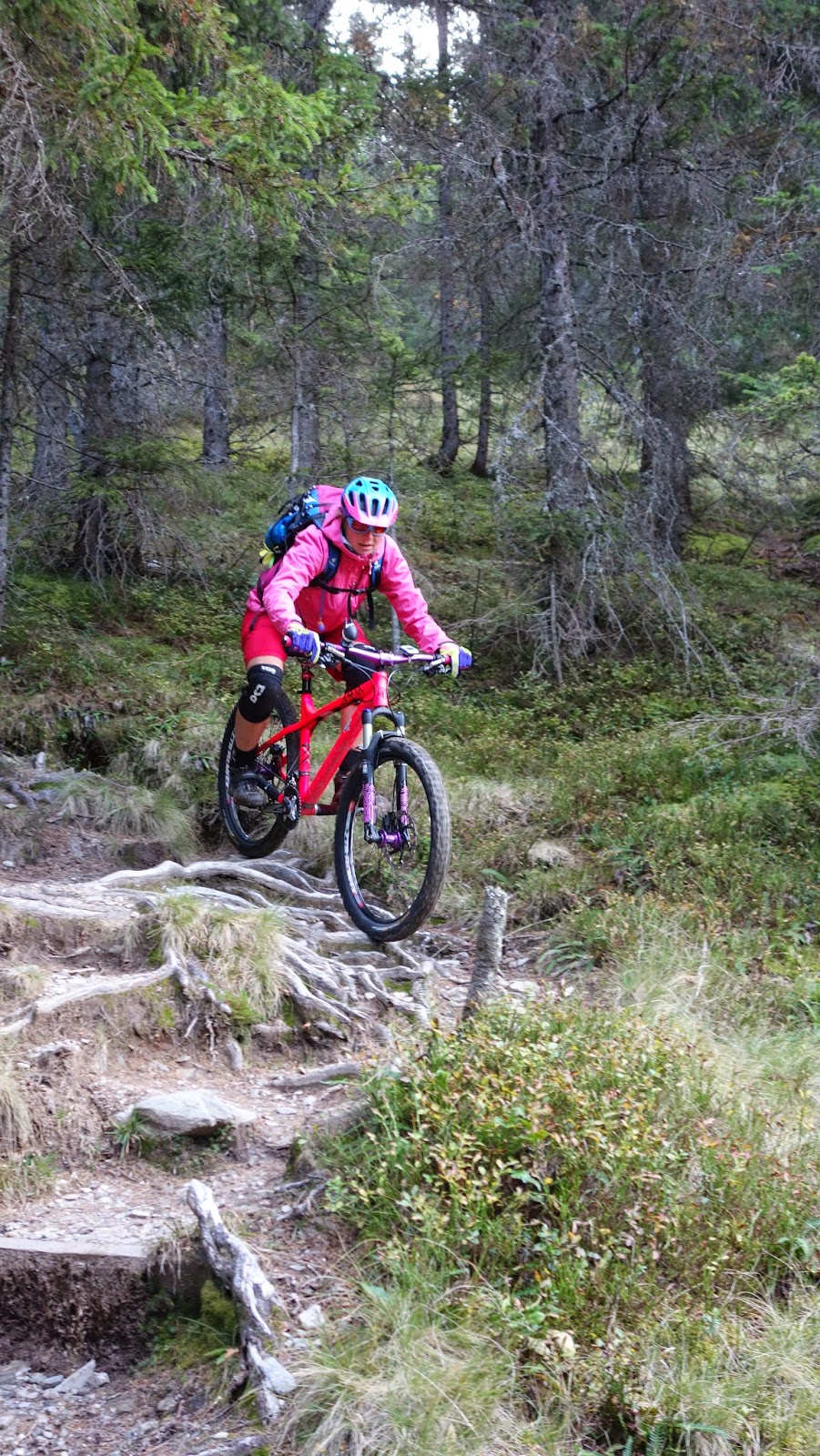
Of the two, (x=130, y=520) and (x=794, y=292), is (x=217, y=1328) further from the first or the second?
(x=794, y=292)

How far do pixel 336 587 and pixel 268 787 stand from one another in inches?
56.7

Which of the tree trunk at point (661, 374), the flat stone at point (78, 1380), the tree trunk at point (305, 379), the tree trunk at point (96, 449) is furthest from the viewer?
the tree trunk at point (661, 374)

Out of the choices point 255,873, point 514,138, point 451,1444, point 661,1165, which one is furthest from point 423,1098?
point 514,138

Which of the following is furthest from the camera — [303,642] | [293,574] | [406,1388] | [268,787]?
[268,787]

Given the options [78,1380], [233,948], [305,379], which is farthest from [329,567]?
[305,379]

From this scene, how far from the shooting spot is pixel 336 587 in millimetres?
6641

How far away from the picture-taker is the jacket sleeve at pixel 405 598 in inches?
258

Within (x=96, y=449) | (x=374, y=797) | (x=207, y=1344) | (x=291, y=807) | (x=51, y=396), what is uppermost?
(x=51, y=396)

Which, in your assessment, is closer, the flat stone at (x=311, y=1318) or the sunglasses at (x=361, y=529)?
the flat stone at (x=311, y=1318)

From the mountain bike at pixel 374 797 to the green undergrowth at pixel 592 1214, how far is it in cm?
151

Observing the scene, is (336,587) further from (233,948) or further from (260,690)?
(233,948)

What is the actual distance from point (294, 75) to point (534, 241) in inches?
133

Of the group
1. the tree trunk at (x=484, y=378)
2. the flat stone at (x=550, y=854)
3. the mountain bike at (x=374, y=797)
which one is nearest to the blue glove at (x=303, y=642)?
the mountain bike at (x=374, y=797)

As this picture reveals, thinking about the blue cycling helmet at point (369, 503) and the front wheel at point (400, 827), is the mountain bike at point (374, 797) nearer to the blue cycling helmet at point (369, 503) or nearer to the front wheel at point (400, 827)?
the front wheel at point (400, 827)
